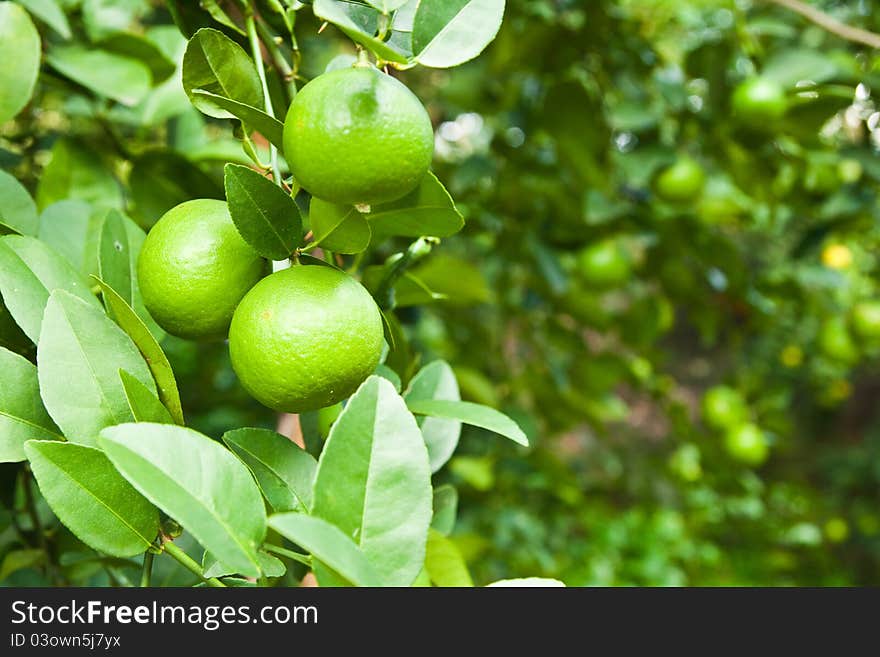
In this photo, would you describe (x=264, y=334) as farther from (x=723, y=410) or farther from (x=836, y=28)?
(x=723, y=410)

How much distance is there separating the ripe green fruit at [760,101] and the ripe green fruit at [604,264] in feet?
1.07

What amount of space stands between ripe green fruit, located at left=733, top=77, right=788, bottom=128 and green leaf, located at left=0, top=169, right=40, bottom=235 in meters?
0.95

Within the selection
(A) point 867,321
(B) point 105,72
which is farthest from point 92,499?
(A) point 867,321

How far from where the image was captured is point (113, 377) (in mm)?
393

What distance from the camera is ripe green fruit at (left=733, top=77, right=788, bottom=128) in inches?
43.2

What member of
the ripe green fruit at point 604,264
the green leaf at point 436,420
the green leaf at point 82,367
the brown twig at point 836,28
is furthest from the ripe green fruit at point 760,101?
the green leaf at point 82,367

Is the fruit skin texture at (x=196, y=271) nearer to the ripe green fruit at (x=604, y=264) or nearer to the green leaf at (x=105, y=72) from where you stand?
the green leaf at (x=105, y=72)

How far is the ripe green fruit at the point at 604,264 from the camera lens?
1352 millimetres

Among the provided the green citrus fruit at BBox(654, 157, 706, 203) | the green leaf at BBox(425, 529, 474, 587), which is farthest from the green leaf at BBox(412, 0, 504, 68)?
the green citrus fruit at BBox(654, 157, 706, 203)

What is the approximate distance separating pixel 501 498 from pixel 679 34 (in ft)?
4.02

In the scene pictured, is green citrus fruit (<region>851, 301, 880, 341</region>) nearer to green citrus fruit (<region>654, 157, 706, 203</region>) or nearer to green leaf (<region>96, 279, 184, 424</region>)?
green citrus fruit (<region>654, 157, 706, 203</region>)

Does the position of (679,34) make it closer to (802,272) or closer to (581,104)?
(802,272)

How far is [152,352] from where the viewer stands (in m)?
0.40

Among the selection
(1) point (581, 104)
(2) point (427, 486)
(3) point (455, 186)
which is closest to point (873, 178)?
(1) point (581, 104)
